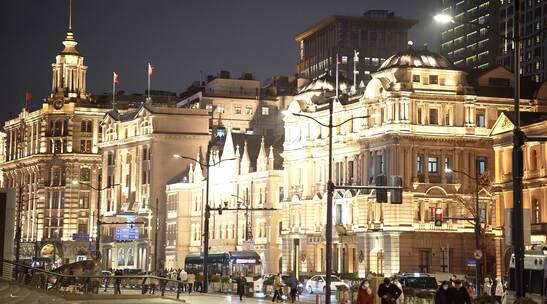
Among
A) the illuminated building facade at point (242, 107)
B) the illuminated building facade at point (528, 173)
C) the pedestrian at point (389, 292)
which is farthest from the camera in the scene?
the illuminated building facade at point (242, 107)

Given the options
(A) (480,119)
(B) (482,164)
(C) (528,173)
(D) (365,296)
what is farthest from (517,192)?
(B) (482,164)

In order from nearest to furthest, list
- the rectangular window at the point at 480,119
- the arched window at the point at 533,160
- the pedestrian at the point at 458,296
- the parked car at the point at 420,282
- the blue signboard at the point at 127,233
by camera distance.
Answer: the pedestrian at the point at 458,296, the parked car at the point at 420,282, the arched window at the point at 533,160, the rectangular window at the point at 480,119, the blue signboard at the point at 127,233

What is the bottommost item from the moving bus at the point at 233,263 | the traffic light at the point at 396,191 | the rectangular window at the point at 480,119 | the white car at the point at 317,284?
the white car at the point at 317,284

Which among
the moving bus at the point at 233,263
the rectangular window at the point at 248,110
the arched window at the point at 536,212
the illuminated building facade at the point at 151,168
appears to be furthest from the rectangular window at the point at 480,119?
the rectangular window at the point at 248,110

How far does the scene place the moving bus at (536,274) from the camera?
49.4 metres

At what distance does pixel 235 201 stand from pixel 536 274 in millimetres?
93816

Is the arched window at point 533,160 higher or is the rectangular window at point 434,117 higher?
the rectangular window at point 434,117

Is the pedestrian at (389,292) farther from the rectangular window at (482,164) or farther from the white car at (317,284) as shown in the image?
the rectangular window at (482,164)

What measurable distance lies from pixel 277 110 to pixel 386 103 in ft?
253

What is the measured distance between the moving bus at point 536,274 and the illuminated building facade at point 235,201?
64021 mm

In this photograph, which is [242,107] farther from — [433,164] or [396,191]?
[396,191]

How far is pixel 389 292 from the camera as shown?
144 feet

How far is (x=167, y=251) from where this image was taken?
527 ft

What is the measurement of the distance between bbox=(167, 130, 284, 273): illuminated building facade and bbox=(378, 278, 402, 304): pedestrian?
69966mm
